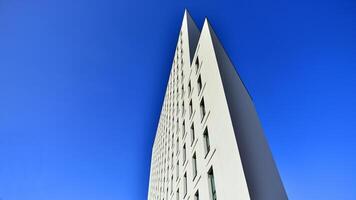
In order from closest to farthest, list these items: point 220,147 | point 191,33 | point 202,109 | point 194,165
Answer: point 220,147 < point 194,165 < point 202,109 < point 191,33

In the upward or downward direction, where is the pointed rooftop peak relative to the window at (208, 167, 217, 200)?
upward

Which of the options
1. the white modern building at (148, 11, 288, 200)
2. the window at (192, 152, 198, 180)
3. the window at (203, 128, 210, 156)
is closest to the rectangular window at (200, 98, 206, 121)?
the white modern building at (148, 11, 288, 200)

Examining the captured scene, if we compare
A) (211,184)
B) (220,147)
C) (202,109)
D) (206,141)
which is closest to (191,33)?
(202,109)

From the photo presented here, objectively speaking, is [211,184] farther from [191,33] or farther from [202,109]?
[191,33]

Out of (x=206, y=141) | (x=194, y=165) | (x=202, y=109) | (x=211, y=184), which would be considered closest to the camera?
(x=211, y=184)

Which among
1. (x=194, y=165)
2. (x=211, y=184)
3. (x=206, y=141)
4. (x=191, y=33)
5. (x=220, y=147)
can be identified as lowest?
(x=211, y=184)

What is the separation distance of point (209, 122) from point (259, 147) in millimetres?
3231

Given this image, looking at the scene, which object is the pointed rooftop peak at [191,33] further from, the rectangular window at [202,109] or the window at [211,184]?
the window at [211,184]

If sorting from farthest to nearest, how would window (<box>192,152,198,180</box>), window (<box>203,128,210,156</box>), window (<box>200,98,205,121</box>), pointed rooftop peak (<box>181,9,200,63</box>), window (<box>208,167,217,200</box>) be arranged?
pointed rooftop peak (<box>181,9,200,63</box>)
window (<box>200,98,205,121</box>)
window (<box>192,152,198,180</box>)
window (<box>203,128,210,156</box>)
window (<box>208,167,217,200</box>)

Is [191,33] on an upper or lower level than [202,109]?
upper

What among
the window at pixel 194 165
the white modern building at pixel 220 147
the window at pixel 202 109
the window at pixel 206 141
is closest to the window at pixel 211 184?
the white modern building at pixel 220 147

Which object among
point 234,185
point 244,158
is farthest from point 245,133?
point 234,185

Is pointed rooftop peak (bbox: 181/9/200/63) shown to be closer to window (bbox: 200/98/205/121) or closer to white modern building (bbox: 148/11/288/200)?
white modern building (bbox: 148/11/288/200)

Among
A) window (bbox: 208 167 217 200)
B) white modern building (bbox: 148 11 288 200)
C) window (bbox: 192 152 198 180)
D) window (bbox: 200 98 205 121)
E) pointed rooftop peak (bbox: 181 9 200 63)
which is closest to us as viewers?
white modern building (bbox: 148 11 288 200)
